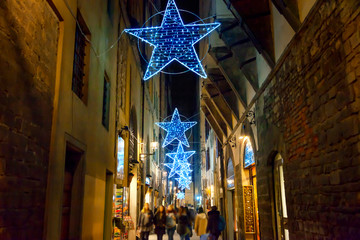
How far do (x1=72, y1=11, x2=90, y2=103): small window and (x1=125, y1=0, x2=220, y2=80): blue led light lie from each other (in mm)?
1198

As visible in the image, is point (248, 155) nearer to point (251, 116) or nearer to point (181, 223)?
point (251, 116)

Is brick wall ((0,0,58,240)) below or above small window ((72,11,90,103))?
below

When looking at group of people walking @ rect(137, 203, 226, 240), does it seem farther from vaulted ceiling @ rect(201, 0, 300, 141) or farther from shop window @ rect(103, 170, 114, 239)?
vaulted ceiling @ rect(201, 0, 300, 141)

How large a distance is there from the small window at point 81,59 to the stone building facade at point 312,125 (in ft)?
12.9

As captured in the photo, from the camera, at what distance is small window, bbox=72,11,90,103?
6.81 m

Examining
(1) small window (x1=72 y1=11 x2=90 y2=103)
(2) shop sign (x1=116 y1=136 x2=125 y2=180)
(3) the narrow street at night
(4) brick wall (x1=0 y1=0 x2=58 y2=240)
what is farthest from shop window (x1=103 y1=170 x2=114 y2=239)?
(4) brick wall (x1=0 y1=0 x2=58 y2=240)

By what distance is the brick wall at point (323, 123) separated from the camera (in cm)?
414

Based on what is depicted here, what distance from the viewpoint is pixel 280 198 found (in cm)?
857

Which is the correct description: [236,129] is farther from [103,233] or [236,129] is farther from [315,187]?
[315,187]

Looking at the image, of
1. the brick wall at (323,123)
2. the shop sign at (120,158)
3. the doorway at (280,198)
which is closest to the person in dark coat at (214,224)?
the doorway at (280,198)

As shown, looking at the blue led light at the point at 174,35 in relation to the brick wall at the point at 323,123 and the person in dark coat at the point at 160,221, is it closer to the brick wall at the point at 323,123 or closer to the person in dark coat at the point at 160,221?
the brick wall at the point at 323,123

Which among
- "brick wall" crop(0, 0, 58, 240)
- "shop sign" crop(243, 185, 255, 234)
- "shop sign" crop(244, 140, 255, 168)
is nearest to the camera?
"brick wall" crop(0, 0, 58, 240)

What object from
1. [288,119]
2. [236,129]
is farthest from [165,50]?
[236,129]

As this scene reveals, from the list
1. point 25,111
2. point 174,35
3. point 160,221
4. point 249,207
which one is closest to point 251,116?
point 249,207
